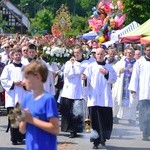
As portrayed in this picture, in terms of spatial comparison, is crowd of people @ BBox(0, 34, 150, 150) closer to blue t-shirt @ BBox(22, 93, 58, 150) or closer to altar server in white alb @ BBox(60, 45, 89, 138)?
altar server in white alb @ BBox(60, 45, 89, 138)

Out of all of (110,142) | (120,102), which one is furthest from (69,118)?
(120,102)

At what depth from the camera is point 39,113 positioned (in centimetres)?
545

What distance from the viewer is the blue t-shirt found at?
545 cm

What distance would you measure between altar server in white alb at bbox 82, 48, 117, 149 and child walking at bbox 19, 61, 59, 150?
4.74 metres

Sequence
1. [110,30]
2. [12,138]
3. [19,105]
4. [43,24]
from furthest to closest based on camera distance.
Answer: [43,24] → [110,30] → [12,138] → [19,105]

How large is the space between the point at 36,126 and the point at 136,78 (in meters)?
6.02

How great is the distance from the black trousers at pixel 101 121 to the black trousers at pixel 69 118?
1.31m

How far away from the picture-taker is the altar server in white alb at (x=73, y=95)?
1132cm

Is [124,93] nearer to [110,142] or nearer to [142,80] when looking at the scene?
[142,80]

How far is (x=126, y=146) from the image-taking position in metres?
10.7

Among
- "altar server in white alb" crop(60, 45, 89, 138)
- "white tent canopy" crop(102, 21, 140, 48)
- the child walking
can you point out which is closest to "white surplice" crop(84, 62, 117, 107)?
"altar server in white alb" crop(60, 45, 89, 138)

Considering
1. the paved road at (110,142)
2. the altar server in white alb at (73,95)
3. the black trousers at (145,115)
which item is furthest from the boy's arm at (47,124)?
the black trousers at (145,115)

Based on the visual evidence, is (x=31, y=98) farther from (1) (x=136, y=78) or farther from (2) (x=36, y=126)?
(1) (x=136, y=78)

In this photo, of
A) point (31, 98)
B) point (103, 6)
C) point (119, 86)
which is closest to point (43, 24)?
point (103, 6)
